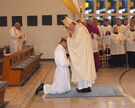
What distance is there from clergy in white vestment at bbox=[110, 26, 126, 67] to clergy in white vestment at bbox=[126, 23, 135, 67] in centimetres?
21

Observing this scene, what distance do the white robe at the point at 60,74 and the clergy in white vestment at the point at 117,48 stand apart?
543cm

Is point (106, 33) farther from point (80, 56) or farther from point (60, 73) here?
point (60, 73)

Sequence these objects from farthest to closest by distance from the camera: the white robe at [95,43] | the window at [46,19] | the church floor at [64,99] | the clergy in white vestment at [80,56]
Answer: the window at [46,19] < the white robe at [95,43] < the clergy in white vestment at [80,56] < the church floor at [64,99]

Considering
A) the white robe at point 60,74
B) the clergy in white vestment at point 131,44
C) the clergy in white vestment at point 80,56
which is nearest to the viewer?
the white robe at point 60,74

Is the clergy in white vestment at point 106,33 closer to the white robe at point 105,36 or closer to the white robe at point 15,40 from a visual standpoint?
the white robe at point 105,36

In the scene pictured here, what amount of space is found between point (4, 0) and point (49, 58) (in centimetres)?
386

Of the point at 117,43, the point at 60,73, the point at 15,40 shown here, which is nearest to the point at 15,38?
the point at 15,40

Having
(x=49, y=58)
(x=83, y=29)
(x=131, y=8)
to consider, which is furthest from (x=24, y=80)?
(x=131, y=8)

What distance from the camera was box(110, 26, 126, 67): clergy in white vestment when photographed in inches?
492

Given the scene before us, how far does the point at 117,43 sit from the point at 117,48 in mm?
223

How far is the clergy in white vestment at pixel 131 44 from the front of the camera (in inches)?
492

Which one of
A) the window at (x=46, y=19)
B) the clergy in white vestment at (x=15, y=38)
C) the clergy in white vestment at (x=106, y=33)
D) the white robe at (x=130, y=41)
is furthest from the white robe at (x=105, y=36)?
the clergy in white vestment at (x=15, y=38)

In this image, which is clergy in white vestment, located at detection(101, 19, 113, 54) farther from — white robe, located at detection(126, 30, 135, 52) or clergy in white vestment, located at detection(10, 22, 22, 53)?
clergy in white vestment, located at detection(10, 22, 22, 53)

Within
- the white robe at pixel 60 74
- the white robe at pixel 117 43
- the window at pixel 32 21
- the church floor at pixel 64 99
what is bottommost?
the church floor at pixel 64 99
